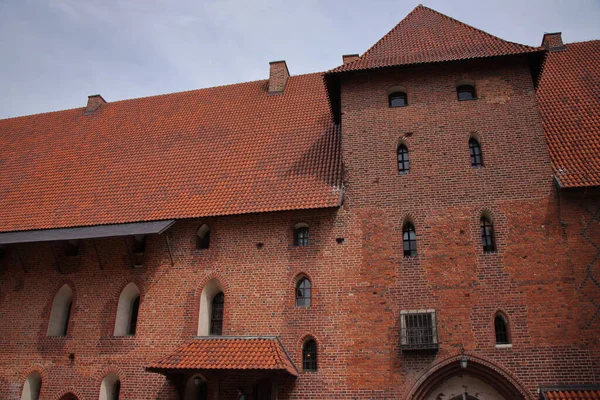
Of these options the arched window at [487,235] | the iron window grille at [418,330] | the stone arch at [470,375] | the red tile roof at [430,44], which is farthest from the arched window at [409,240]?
the red tile roof at [430,44]

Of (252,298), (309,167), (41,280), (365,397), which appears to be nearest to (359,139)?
(309,167)

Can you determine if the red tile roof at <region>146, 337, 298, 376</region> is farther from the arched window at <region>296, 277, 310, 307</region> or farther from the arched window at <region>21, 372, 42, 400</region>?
the arched window at <region>21, 372, 42, 400</region>

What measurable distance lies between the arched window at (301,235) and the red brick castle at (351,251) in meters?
0.05

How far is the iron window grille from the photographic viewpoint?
1057 centimetres

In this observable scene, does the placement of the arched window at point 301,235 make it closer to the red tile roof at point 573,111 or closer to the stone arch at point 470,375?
the stone arch at point 470,375

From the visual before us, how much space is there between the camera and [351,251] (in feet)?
38.9

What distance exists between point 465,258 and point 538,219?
1.81 meters

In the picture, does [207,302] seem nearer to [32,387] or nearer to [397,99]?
[32,387]

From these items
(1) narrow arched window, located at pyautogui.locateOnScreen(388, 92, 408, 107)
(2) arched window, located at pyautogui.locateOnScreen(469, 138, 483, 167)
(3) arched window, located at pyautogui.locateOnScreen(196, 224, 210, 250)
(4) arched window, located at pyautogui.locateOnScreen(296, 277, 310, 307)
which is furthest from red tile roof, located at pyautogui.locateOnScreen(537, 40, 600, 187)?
(3) arched window, located at pyautogui.locateOnScreen(196, 224, 210, 250)

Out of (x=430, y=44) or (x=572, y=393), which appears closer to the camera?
(x=572, y=393)

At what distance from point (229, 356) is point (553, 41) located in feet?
49.1

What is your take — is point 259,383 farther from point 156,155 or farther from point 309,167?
point 156,155

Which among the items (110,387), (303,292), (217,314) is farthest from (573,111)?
(110,387)

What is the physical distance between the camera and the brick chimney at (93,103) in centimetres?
1968
